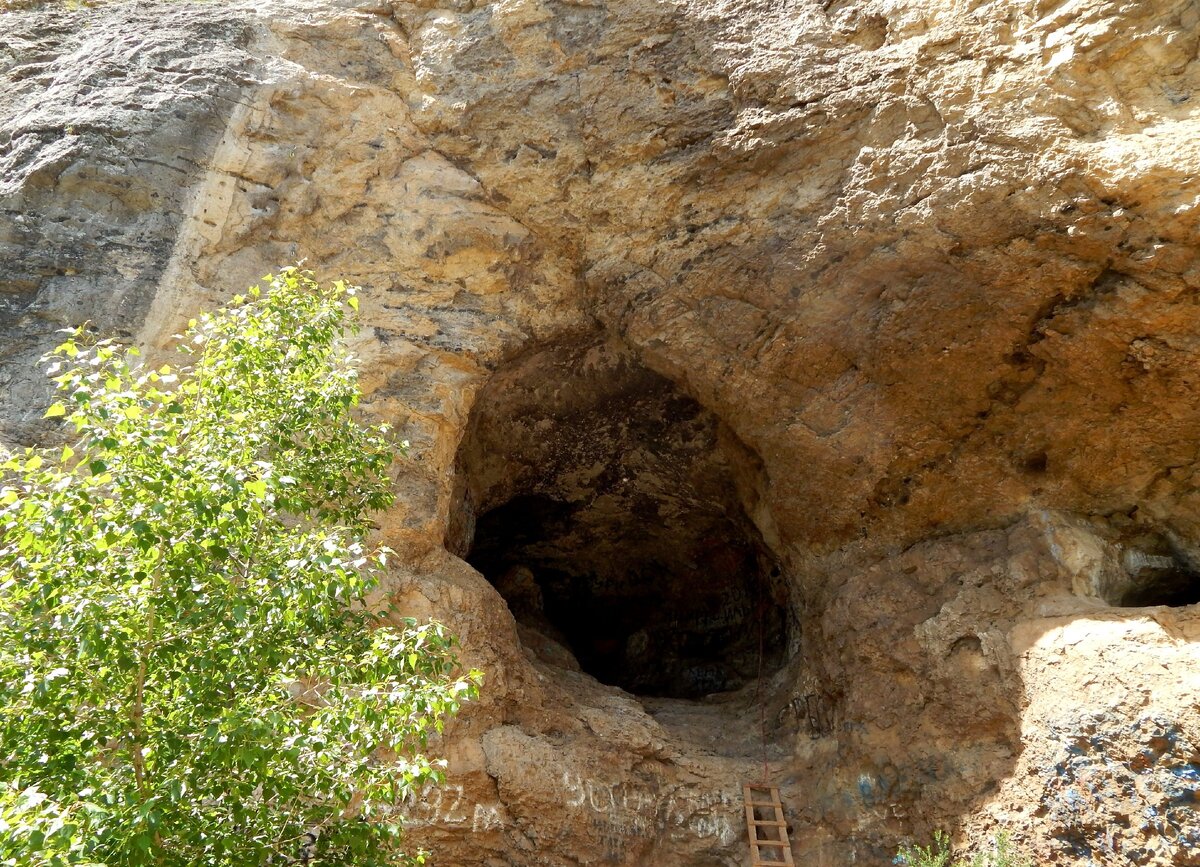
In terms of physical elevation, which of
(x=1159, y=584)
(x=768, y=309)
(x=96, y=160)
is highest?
(x=96, y=160)

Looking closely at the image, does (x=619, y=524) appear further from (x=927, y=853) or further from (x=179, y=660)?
(x=179, y=660)

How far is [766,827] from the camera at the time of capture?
21.1 feet

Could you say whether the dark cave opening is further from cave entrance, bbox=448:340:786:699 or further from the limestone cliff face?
cave entrance, bbox=448:340:786:699

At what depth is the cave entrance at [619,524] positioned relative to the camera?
821 cm

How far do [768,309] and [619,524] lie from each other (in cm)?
354

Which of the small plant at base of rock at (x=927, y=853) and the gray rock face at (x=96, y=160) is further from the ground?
the gray rock face at (x=96, y=160)

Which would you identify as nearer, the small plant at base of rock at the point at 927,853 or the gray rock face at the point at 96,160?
the small plant at base of rock at the point at 927,853

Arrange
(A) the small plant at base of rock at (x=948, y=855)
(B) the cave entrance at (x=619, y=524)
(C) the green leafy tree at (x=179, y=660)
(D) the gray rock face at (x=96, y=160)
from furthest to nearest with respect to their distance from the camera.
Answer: (B) the cave entrance at (x=619, y=524), (D) the gray rock face at (x=96, y=160), (A) the small plant at base of rock at (x=948, y=855), (C) the green leafy tree at (x=179, y=660)

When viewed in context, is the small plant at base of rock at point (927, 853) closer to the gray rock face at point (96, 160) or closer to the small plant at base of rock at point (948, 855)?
the small plant at base of rock at point (948, 855)

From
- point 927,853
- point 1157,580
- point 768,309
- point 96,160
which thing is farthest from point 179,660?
point 1157,580

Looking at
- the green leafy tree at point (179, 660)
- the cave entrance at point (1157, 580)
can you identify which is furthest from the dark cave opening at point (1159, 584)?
the green leafy tree at point (179, 660)

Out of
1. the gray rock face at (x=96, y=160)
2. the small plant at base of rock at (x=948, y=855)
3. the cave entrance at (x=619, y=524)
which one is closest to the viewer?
the small plant at base of rock at (x=948, y=855)

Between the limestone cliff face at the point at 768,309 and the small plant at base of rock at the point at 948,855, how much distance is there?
5.0 inches

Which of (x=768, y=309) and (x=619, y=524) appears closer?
(x=768, y=309)
